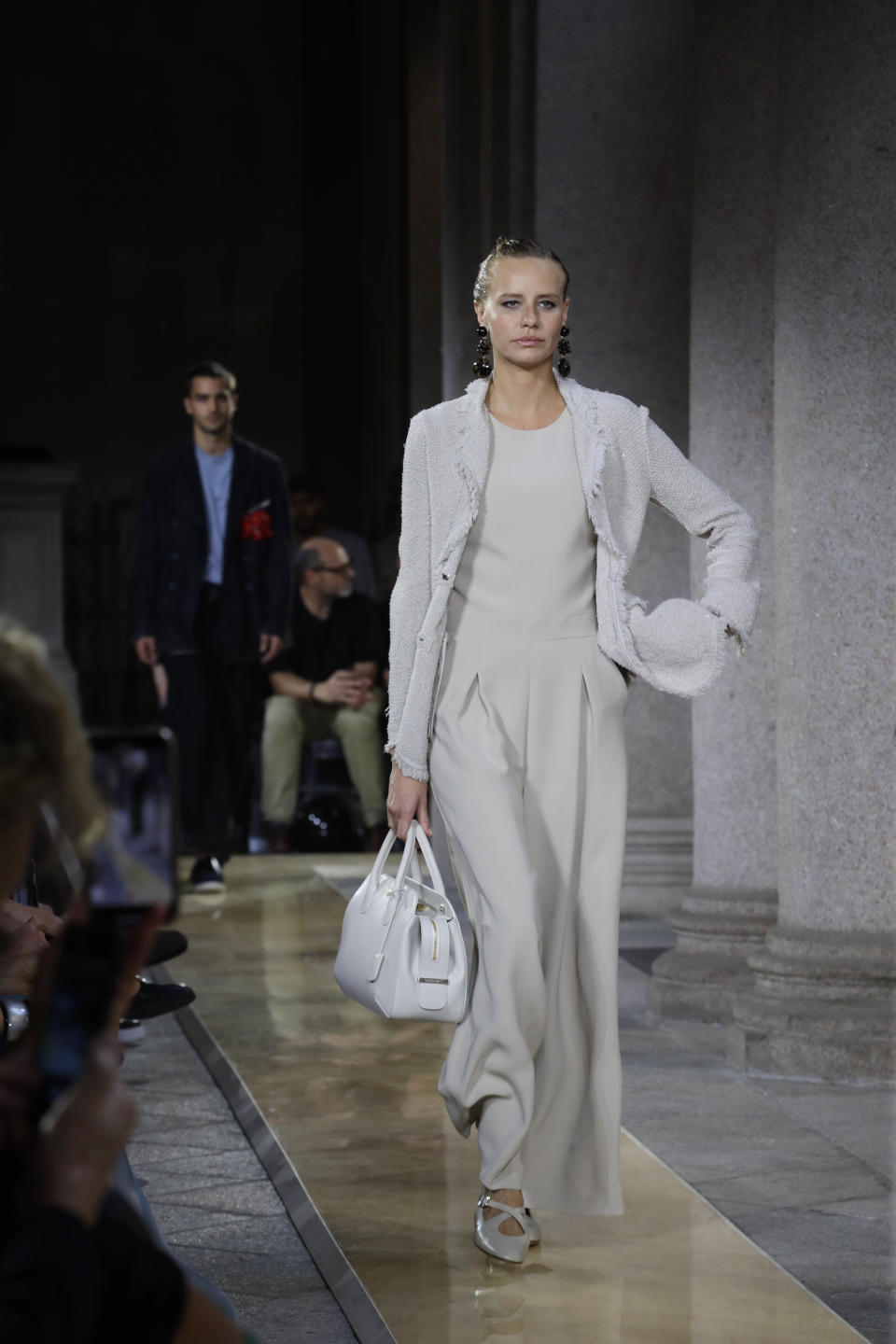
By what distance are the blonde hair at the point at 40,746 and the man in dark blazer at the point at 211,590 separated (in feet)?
24.5

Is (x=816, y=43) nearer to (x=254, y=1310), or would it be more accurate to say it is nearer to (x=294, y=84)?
(x=254, y=1310)

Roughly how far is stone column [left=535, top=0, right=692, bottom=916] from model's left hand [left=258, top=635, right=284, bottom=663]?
195cm

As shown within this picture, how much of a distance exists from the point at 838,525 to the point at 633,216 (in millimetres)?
2583

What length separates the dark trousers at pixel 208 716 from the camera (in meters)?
8.83

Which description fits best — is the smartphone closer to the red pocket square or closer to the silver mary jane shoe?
the silver mary jane shoe

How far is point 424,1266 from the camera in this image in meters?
3.64

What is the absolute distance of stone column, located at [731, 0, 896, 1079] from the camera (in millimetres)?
5113

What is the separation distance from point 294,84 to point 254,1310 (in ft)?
57.8

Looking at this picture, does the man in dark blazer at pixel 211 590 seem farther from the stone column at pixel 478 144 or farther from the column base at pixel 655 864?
the column base at pixel 655 864

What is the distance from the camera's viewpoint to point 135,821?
1.36 metres

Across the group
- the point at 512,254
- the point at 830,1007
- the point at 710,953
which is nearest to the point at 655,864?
the point at 710,953

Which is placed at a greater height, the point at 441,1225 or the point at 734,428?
the point at 734,428

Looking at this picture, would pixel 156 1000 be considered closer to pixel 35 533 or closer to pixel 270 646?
pixel 270 646

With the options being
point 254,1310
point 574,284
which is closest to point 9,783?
point 254,1310
